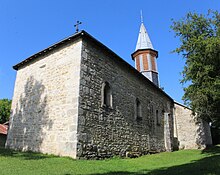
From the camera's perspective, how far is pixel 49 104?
10.4m

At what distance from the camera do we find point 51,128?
9.76 m

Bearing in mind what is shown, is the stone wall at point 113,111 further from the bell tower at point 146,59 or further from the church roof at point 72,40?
the bell tower at point 146,59

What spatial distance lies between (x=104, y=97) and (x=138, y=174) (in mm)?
5013

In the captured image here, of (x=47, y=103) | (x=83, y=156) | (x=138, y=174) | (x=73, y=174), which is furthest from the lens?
(x=47, y=103)

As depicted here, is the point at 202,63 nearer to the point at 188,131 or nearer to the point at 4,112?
the point at 188,131

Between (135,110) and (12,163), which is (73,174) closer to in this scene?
(12,163)

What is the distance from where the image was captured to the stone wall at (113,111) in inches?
372

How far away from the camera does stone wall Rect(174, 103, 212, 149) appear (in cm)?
1953

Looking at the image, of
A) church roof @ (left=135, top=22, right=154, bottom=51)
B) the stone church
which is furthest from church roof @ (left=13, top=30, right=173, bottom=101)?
church roof @ (left=135, top=22, right=154, bottom=51)

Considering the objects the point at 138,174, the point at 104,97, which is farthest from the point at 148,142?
the point at 138,174

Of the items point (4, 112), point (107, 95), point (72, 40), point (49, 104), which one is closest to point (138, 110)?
point (107, 95)

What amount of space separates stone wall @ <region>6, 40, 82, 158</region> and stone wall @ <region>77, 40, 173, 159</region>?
1.47 ft

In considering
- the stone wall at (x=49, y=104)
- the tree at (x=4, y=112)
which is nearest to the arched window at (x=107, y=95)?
the stone wall at (x=49, y=104)

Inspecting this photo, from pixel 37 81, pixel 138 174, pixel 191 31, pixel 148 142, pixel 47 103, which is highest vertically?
pixel 191 31
